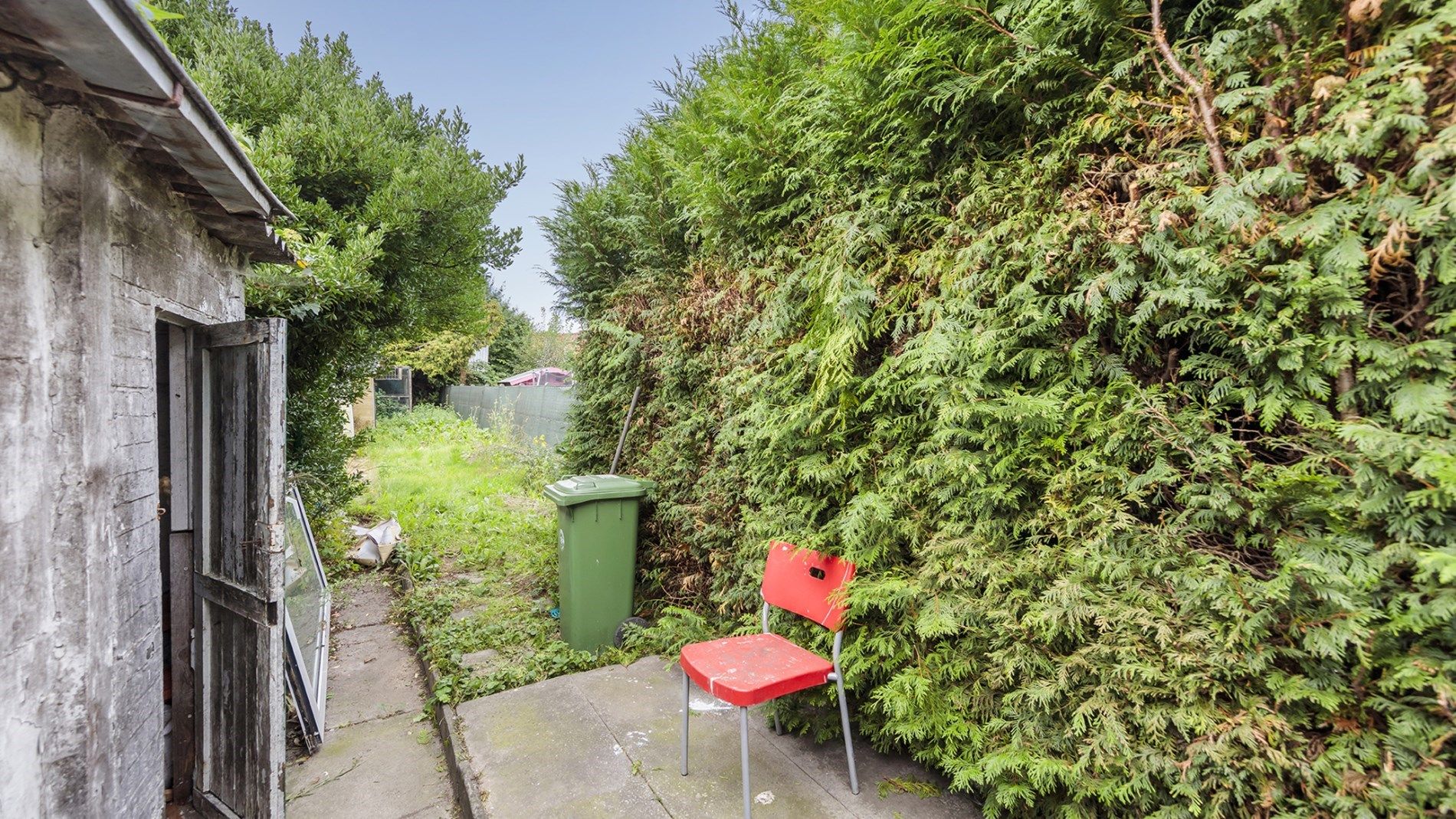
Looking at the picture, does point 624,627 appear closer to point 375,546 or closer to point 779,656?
point 779,656

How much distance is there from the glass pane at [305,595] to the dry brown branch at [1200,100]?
14.1 feet

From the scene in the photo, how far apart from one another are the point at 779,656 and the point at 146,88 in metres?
2.73

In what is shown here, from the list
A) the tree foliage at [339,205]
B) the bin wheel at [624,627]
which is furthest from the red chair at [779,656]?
the tree foliage at [339,205]

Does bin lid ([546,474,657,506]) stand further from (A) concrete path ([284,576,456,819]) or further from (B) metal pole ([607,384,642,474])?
(A) concrete path ([284,576,456,819])

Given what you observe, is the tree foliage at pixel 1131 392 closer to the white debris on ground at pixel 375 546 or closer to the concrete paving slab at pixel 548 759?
the concrete paving slab at pixel 548 759

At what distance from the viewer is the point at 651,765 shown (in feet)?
8.62

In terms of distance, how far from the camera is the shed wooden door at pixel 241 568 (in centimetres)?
237

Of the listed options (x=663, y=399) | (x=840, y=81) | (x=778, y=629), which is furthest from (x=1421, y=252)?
(x=663, y=399)

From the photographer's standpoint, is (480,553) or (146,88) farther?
(480,553)

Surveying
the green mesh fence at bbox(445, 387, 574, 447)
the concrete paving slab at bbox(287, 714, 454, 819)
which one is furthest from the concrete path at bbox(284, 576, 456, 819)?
the green mesh fence at bbox(445, 387, 574, 447)

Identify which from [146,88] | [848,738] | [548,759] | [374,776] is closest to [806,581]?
[848,738]

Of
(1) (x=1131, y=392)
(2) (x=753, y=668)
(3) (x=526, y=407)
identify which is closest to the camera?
(1) (x=1131, y=392)

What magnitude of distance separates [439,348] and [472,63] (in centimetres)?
1270

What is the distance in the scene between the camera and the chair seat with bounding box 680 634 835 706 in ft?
7.11
